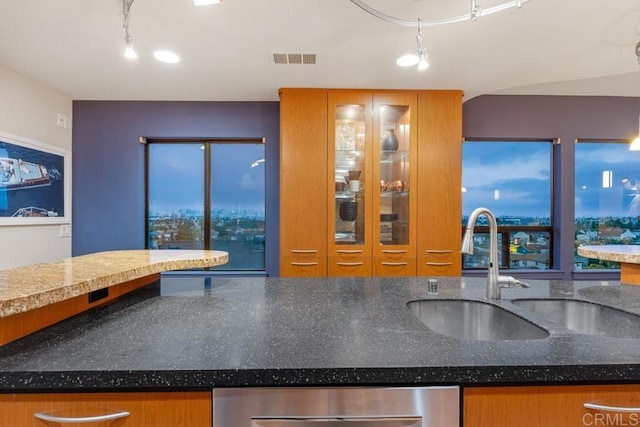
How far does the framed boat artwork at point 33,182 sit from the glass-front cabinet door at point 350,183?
2604 mm

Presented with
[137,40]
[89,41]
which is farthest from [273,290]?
[89,41]

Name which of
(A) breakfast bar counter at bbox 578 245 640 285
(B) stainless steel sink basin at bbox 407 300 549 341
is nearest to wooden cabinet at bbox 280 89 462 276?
(A) breakfast bar counter at bbox 578 245 640 285

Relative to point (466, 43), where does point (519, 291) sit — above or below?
below

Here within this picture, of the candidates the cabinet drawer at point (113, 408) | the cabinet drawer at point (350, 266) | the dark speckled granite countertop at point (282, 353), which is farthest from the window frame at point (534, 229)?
the cabinet drawer at point (113, 408)

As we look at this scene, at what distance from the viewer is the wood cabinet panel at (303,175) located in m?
2.84

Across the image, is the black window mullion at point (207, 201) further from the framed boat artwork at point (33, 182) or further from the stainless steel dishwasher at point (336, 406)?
the stainless steel dishwasher at point (336, 406)

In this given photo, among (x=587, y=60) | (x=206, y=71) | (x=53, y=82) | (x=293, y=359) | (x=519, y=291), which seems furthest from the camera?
(x=53, y=82)

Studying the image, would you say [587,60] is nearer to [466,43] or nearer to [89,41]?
[466,43]

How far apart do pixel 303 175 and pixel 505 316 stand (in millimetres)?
2010

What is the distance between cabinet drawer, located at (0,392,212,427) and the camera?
0.71 meters

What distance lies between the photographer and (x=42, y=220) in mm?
2922

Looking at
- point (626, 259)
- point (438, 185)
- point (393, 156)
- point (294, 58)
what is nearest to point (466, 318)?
point (626, 259)

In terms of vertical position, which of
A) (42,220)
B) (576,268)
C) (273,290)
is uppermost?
(42,220)

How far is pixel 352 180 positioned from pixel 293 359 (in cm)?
229
